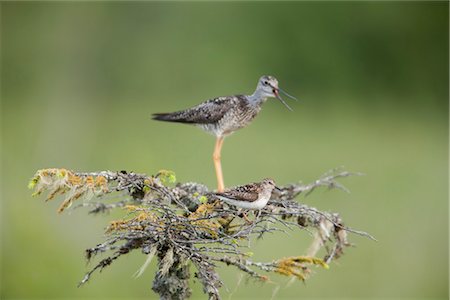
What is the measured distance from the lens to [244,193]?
7.17m

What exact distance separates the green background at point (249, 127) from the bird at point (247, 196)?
97cm

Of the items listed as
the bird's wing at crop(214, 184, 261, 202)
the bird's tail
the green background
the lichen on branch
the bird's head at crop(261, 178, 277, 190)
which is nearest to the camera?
the lichen on branch

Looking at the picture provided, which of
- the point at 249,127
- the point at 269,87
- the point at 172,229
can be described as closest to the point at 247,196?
the point at 172,229

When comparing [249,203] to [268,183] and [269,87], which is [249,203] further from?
[269,87]

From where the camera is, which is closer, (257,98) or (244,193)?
(244,193)

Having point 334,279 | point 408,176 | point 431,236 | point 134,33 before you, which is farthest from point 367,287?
point 134,33

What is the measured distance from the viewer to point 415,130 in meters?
26.7

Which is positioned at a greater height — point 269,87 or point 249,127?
point 249,127

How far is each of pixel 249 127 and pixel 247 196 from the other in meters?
17.7

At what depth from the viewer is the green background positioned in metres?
15.8

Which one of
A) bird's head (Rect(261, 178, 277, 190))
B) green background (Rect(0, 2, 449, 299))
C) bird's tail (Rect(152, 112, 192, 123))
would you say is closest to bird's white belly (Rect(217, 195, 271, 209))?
bird's head (Rect(261, 178, 277, 190))

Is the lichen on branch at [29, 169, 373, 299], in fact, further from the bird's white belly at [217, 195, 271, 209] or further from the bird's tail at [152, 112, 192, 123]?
the bird's tail at [152, 112, 192, 123]

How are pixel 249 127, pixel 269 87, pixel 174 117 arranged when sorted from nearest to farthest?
pixel 269 87
pixel 174 117
pixel 249 127

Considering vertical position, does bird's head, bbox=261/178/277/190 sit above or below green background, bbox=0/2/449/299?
below
